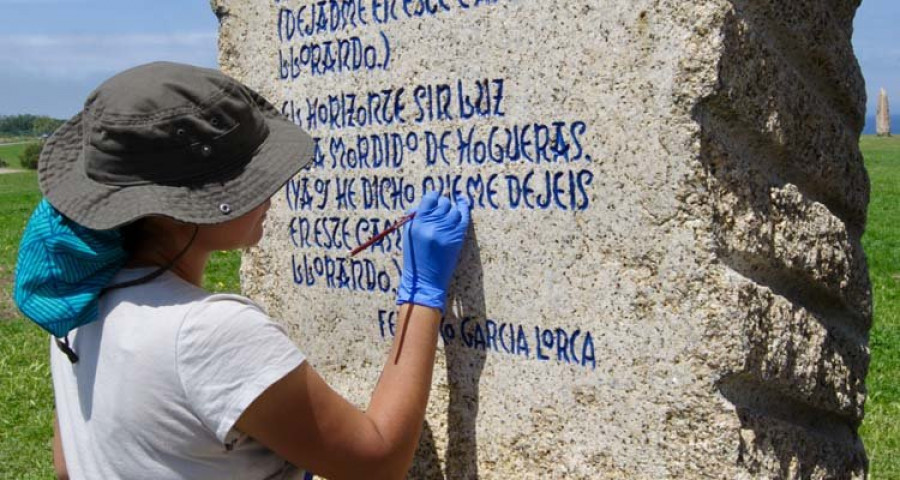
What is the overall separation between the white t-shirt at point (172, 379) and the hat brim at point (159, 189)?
0.52ft

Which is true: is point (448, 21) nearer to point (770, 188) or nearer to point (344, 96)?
point (344, 96)

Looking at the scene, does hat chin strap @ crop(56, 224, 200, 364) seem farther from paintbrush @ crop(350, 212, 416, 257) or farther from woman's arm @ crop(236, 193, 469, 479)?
paintbrush @ crop(350, 212, 416, 257)

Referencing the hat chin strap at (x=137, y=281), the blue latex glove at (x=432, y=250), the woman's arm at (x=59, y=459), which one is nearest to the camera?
the hat chin strap at (x=137, y=281)

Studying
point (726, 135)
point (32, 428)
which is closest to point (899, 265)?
point (32, 428)

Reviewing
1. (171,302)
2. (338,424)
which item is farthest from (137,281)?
(338,424)

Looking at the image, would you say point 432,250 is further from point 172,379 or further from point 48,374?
point 48,374

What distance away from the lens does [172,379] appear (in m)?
1.80

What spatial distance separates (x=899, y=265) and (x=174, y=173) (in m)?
7.94

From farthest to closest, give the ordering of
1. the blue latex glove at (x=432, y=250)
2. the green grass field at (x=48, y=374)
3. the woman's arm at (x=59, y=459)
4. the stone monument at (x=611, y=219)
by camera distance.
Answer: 1. the green grass field at (x=48, y=374)
2. the blue latex glove at (x=432, y=250)
3. the woman's arm at (x=59, y=459)
4. the stone monument at (x=611, y=219)

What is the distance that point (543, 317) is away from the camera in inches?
95.9

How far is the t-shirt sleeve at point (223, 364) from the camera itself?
5.86 ft

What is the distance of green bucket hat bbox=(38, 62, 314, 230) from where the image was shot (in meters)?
1.81

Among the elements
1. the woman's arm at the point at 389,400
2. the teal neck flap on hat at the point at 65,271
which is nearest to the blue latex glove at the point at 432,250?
the woman's arm at the point at 389,400

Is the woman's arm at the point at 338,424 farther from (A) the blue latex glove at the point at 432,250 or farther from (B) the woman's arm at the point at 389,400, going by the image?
(A) the blue latex glove at the point at 432,250
